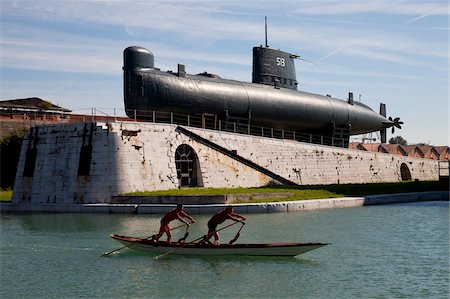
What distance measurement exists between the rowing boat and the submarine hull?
67.7 feet

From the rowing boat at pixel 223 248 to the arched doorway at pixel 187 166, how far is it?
1861 cm

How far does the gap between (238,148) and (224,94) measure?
4388 millimetres

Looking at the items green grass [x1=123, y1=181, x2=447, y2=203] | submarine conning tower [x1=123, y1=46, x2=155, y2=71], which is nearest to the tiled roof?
submarine conning tower [x1=123, y1=46, x2=155, y2=71]

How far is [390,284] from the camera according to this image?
16.8 metres

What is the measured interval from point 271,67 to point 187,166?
1602cm

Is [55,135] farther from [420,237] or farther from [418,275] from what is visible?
[418,275]

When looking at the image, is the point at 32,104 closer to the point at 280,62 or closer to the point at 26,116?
the point at 26,116

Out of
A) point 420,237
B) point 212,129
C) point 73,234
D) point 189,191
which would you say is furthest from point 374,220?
point 212,129

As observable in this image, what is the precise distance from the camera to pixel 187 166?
40719 millimetres

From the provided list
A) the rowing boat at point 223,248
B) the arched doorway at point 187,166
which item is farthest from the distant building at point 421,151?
the rowing boat at point 223,248

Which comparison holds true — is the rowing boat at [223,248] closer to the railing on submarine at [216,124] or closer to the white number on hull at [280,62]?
the railing on submarine at [216,124]

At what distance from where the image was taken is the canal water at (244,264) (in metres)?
16.5

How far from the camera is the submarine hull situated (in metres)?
41.3

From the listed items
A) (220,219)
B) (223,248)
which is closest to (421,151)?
(220,219)
